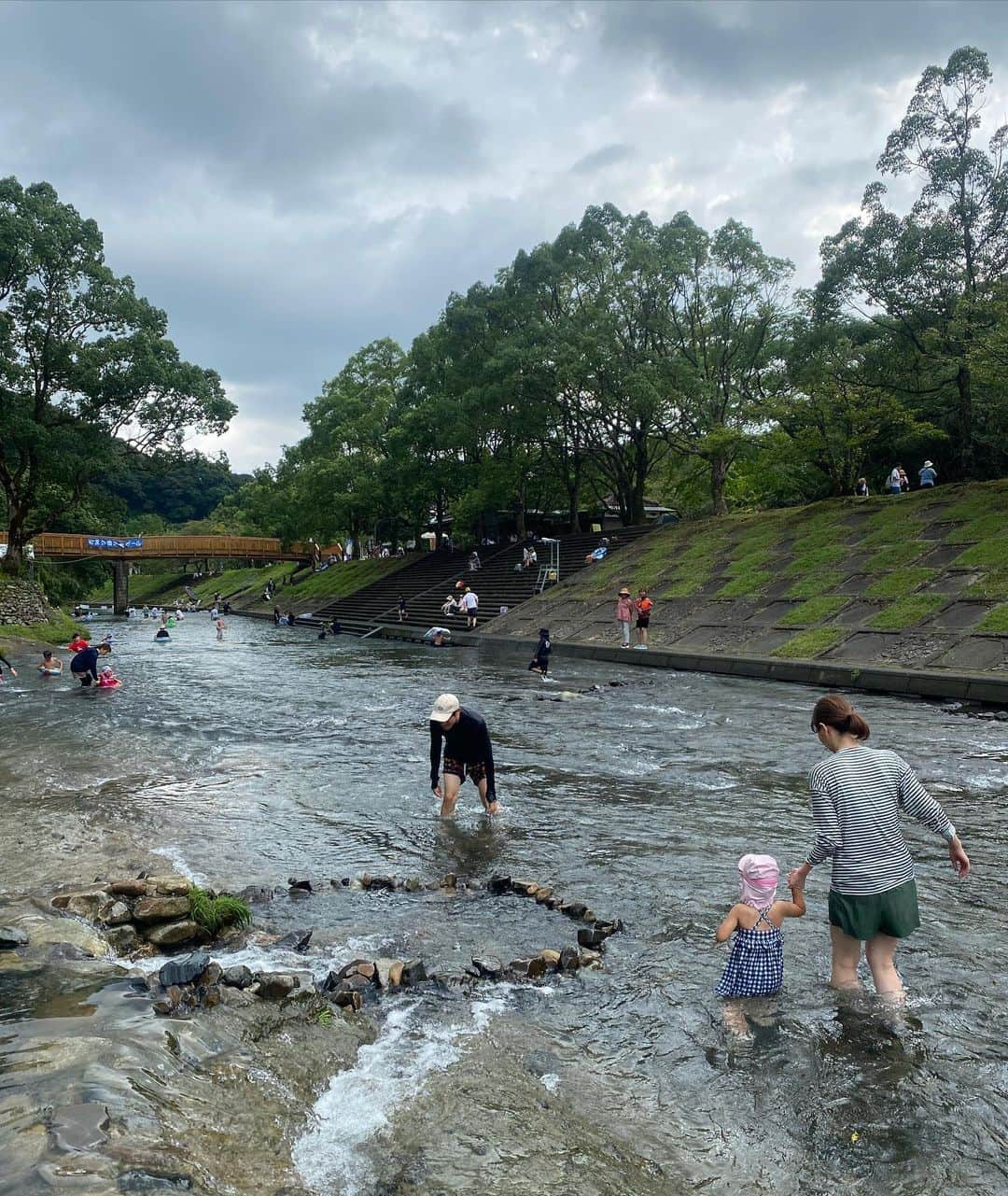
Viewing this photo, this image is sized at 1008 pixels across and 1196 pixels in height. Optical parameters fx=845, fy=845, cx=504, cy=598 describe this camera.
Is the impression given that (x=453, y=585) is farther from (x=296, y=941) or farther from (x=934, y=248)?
(x=296, y=941)

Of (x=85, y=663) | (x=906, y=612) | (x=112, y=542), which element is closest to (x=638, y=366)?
(x=906, y=612)

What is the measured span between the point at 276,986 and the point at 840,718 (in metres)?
3.71

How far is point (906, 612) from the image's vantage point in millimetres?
22453

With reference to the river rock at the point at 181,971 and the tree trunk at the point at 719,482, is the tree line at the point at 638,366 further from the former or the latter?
the river rock at the point at 181,971

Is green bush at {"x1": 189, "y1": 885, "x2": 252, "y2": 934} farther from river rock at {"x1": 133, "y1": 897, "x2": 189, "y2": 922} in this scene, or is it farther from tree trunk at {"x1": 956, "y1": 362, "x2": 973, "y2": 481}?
tree trunk at {"x1": 956, "y1": 362, "x2": 973, "y2": 481}

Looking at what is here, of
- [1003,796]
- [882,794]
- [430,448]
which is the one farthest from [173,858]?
[430,448]

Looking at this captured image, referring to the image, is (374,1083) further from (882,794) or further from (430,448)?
(430,448)

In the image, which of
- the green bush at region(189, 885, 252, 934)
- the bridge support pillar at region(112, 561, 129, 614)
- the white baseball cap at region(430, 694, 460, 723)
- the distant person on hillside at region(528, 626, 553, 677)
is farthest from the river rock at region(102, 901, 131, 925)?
the bridge support pillar at region(112, 561, 129, 614)

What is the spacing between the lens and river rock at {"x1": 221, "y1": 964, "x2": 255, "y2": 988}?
205 inches

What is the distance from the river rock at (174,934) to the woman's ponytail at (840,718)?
14.8ft

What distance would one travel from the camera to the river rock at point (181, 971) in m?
5.16

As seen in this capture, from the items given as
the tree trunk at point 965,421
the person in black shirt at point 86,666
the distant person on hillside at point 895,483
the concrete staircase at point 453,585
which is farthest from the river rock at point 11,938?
the distant person on hillside at point 895,483

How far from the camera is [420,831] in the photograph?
895 cm

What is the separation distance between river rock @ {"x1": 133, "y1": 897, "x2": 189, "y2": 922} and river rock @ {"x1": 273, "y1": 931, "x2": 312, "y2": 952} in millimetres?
856
